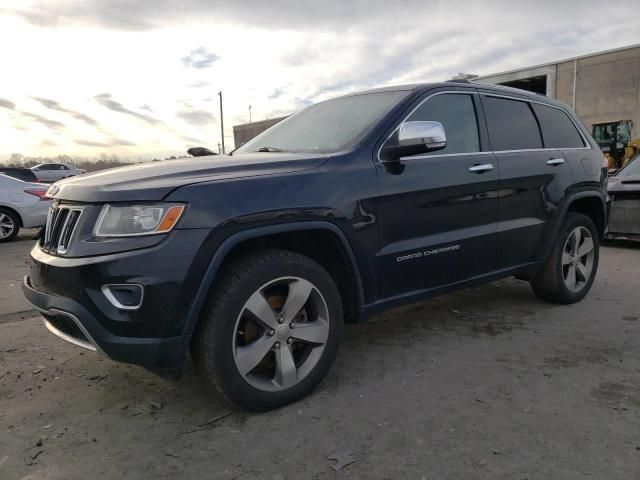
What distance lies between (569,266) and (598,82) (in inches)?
888

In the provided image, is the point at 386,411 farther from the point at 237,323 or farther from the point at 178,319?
the point at 178,319

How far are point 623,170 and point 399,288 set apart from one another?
19.8ft

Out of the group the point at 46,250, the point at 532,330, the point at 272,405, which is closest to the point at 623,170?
the point at 532,330

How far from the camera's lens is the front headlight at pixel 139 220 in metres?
2.39

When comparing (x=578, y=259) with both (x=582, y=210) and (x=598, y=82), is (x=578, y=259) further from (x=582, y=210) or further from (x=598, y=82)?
(x=598, y=82)

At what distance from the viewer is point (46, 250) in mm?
2756

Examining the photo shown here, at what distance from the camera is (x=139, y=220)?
2.40 m

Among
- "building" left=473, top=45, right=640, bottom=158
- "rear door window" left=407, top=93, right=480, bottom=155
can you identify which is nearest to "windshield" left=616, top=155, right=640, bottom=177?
"rear door window" left=407, top=93, right=480, bottom=155

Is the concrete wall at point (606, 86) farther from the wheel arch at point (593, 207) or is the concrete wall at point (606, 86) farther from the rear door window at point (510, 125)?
the rear door window at point (510, 125)

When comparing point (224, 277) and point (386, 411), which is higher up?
point (224, 277)

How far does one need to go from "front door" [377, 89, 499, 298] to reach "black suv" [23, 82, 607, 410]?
1 centimetres

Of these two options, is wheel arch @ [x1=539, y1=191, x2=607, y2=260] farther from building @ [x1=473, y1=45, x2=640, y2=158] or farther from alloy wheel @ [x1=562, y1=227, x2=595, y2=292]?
building @ [x1=473, y1=45, x2=640, y2=158]

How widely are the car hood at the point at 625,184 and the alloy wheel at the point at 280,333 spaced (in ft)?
19.2

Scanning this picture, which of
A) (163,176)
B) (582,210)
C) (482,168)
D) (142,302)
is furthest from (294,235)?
(582,210)
